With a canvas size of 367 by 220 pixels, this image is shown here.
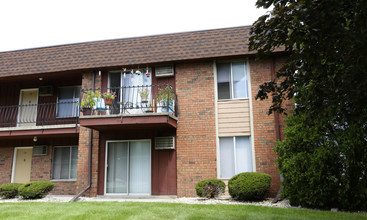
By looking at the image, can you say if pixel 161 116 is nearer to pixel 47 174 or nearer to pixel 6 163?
pixel 47 174

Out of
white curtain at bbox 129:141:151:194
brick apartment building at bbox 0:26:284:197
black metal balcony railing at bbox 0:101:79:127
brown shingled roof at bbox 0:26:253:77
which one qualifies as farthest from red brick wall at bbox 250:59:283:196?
black metal balcony railing at bbox 0:101:79:127

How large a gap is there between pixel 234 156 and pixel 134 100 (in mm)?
4555

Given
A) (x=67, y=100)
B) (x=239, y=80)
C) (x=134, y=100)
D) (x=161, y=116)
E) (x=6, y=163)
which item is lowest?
(x=6, y=163)

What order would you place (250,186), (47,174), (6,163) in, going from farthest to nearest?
(6,163) < (47,174) < (250,186)

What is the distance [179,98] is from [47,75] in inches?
242

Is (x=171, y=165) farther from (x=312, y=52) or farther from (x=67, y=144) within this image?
(x=312, y=52)

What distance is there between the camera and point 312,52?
15.4ft

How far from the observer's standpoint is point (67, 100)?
14.9 m

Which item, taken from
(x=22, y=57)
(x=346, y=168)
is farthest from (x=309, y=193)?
(x=22, y=57)

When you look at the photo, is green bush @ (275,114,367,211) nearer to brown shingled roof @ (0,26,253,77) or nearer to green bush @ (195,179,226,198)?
green bush @ (195,179,226,198)

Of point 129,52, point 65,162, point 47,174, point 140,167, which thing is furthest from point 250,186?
point 47,174

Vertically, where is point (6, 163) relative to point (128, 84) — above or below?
below

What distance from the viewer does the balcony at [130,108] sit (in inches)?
435

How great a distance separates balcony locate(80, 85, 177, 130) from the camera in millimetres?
11055
